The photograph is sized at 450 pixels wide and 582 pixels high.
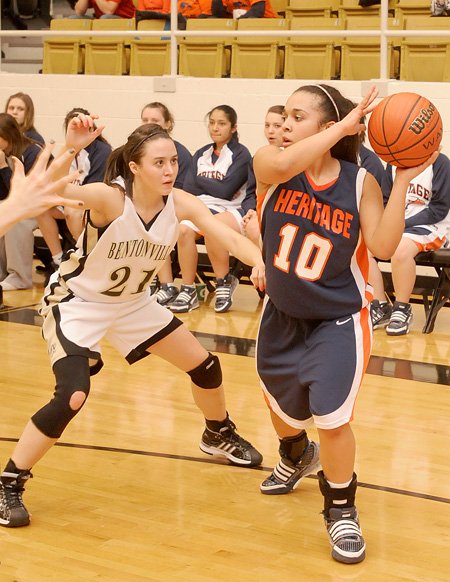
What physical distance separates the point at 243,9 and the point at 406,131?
6948 mm

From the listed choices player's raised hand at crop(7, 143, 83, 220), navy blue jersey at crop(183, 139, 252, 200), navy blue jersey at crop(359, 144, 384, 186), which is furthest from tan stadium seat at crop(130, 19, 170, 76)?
player's raised hand at crop(7, 143, 83, 220)

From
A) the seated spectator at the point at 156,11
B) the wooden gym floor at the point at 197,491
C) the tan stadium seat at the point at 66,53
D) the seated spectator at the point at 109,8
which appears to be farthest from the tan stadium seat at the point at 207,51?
the wooden gym floor at the point at 197,491

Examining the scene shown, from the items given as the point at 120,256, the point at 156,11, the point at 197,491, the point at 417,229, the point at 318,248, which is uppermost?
the point at 156,11

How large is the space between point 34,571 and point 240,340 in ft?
12.2

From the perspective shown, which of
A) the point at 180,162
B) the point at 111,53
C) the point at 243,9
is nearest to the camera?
the point at 180,162

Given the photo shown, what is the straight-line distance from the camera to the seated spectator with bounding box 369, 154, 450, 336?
707 centimetres

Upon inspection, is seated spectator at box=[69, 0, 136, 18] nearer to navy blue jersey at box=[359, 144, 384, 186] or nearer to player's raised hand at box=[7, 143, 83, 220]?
navy blue jersey at box=[359, 144, 384, 186]

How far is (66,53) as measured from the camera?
10.5m

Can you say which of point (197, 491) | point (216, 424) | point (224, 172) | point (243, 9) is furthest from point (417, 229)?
point (243, 9)

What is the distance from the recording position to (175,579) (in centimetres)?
324

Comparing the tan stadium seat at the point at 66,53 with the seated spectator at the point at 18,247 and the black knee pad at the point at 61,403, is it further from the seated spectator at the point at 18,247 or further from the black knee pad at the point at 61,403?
the black knee pad at the point at 61,403

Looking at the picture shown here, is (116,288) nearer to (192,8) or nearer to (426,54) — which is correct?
(426,54)

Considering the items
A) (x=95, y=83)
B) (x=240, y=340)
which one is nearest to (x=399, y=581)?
(x=240, y=340)

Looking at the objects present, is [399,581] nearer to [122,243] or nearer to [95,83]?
[122,243]
